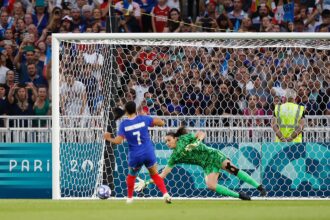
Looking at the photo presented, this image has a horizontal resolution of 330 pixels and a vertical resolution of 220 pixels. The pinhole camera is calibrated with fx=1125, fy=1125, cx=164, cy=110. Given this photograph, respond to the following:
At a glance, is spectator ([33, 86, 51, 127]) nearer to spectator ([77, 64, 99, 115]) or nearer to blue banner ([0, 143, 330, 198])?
blue banner ([0, 143, 330, 198])

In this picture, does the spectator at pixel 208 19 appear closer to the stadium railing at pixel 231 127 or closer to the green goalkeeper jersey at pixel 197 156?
the stadium railing at pixel 231 127

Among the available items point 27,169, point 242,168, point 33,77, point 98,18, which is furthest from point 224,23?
point 27,169

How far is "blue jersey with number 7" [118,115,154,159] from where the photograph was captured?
1712cm

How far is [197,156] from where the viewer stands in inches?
715

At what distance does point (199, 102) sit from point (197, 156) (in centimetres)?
266

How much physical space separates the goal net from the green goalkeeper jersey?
2018 millimetres

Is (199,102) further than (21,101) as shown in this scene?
No

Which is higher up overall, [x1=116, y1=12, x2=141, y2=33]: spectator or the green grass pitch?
[x1=116, y1=12, x2=141, y2=33]: spectator

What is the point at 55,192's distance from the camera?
1903 cm

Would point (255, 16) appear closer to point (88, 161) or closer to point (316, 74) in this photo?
point (316, 74)

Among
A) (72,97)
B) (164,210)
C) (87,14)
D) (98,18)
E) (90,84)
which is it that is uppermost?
(87,14)

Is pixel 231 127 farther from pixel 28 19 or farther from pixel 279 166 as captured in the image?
pixel 28 19

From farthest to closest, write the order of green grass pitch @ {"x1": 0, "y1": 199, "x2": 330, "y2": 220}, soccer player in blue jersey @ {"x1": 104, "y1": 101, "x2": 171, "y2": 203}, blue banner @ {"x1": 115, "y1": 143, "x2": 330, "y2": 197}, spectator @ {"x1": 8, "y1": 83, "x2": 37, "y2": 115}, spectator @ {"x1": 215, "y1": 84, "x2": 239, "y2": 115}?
spectator @ {"x1": 8, "y1": 83, "x2": 37, "y2": 115}, spectator @ {"x1": 215, "y1": 84, "x2": 239, "y2": 115}, blue banner @ {"x1": 115, "y1": 143, "x2": 330, "y2": 197}, soccer player in blue jersey @ {"x1": 104, "y1": 101, "x2": 171, "y2": 203}, green grass pitch @ {"x1": 0, "y1": 199, "x2": 330, "y2": 220}

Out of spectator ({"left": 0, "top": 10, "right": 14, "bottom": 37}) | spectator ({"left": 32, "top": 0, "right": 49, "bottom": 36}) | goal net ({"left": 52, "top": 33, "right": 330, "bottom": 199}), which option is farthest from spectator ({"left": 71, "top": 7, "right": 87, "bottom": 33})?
goal net ({"left": 52, "top": 33, "right": 330, "bottom": 199})
